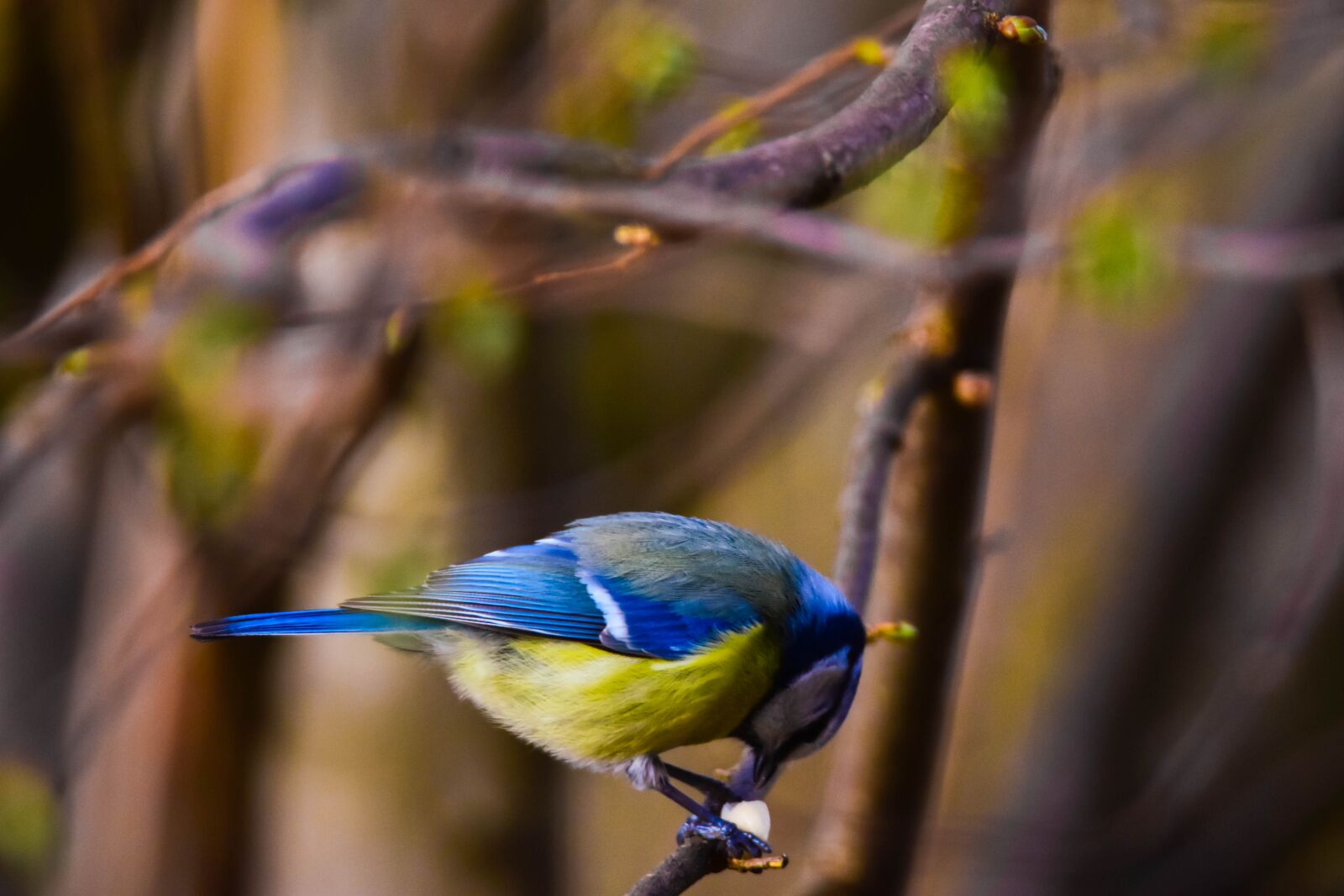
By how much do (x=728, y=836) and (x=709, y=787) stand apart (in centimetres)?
15

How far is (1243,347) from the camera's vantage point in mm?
2748

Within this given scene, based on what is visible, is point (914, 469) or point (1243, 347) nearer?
point (914, 469)

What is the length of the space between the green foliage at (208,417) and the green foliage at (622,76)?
0.82 m

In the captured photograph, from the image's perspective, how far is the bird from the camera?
4.73 feet

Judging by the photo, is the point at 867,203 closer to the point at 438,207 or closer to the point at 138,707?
the point at 438,207

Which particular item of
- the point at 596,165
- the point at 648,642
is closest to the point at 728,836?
the point at 648,642

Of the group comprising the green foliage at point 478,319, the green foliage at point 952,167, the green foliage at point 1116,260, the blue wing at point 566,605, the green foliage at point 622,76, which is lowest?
the blue wing at point 566,605

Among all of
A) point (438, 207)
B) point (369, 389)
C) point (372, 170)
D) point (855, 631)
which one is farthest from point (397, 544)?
point (855, 631)

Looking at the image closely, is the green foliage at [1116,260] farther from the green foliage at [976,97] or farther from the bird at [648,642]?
the bird at [648,642]

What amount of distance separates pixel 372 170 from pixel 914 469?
0.93 meters

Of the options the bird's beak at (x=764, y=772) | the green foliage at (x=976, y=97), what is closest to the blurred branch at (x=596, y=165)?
the green foliage at (x=976, y=97)

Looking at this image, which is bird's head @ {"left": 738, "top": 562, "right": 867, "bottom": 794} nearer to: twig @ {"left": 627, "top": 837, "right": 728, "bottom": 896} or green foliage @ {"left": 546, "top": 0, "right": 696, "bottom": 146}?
twig @ {"left": 627, "top": 837, "right": 728, "bottom": 896}

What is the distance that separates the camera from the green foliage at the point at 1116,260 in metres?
1.74

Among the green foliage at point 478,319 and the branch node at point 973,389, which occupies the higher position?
the green foliage at point 478,319
